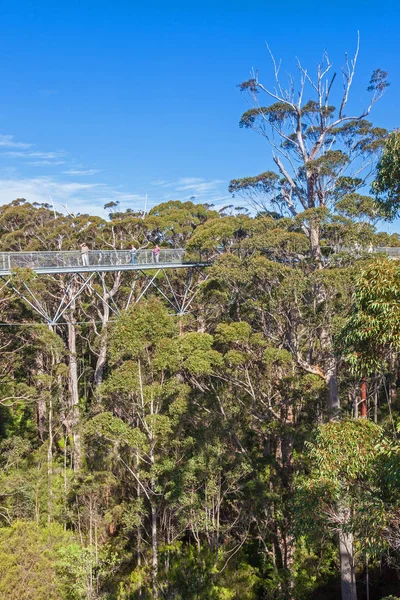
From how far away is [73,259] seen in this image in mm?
15102

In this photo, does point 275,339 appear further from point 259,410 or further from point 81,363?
point 81,363

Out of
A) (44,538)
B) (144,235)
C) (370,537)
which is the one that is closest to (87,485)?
(44,538)

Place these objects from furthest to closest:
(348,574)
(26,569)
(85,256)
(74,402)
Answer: (74,402) → (85,256) → (348,574) → (26,569)

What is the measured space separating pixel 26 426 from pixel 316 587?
1357 cm

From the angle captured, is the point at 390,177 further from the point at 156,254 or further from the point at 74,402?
the point at 74,402

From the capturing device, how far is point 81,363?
2508 centimetres

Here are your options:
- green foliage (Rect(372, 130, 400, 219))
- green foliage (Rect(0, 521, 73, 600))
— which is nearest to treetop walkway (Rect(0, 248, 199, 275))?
green foliage (Rect(0, 521, 73, 600))

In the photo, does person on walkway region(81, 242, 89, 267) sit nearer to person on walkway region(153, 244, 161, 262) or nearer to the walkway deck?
the walkway deck

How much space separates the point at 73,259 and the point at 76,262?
14 centimetres

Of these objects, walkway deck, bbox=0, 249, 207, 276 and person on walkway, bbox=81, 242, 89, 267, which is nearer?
walkway deck, bbox=0, 249, 207, 276

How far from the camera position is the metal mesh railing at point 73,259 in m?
13.8

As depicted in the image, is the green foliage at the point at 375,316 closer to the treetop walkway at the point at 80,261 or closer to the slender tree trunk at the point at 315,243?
the slender tree trunk at the point at 315,243

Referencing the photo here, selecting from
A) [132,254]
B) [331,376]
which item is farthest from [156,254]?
[331,376]

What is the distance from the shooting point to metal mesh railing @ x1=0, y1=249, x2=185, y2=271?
1376cm
